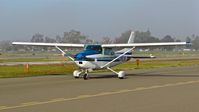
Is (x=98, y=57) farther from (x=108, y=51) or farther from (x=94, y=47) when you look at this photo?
(x=108, y=51)

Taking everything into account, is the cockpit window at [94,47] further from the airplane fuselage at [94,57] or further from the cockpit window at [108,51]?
the cockpit window at [108,51]

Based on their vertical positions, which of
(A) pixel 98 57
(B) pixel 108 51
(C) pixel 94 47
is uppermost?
(C) pixel 94 47

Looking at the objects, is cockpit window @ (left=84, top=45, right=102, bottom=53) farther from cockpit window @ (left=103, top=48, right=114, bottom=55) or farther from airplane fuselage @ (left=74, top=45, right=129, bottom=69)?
cockpit window @ (left=103, top=48, right=114, bottom=55)

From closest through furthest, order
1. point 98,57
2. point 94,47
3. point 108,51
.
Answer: point 98,57, point 94,47, point 108,51

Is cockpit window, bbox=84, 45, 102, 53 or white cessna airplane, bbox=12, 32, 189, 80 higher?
cockpit window, bbox=84, 45, 102, 53

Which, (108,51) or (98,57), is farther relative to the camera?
(108,51)

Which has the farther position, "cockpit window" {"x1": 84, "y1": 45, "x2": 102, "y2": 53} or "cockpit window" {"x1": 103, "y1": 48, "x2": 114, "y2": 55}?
"cockpit window" {"x1": 103, "y1": 48, "x2": 114, "y2": 55}

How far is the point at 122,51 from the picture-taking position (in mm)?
30266

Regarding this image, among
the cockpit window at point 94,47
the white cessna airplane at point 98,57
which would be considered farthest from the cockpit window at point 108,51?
the cockpit window at point 94,47

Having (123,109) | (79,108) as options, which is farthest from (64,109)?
(123,109)

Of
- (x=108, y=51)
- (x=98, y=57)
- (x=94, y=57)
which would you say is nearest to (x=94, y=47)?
(x=98, y=57)

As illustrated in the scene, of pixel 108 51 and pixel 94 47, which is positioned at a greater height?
pixel 94 47

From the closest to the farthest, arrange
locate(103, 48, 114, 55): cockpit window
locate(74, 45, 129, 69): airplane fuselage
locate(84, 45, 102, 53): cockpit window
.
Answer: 1. locate(74, 45, 129, 69): airplane fuselage
2. locate(84, 45, 102, 53): cockpit window
3. locate(103, 48, 114, 55): cockpit window

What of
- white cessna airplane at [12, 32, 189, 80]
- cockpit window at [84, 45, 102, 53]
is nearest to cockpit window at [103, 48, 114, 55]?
white cessna airplane at [12, 32, 189, 80]
